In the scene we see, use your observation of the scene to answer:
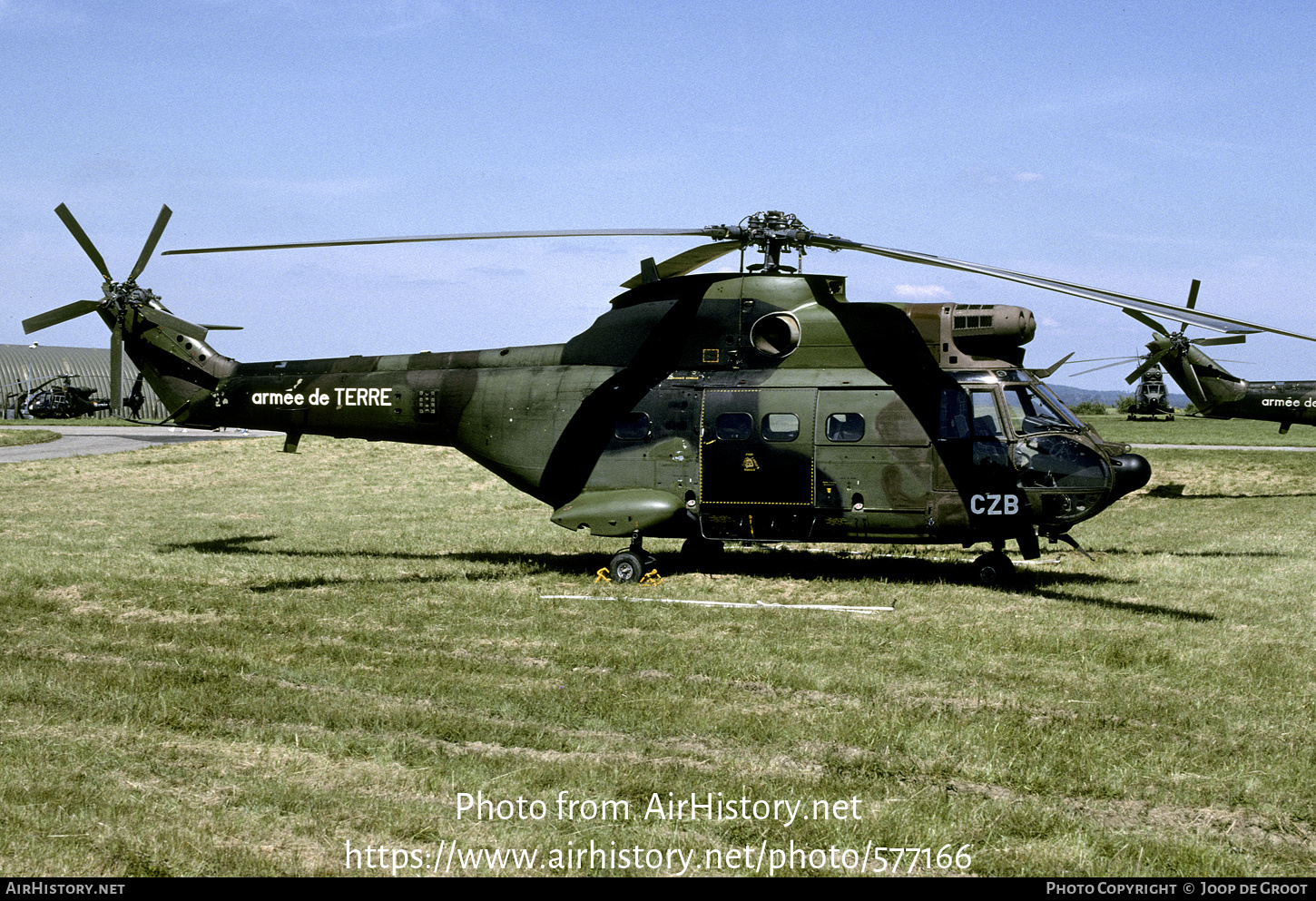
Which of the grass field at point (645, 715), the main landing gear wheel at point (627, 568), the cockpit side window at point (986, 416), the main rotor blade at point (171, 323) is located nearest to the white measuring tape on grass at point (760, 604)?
the grass field at point (645, 715)

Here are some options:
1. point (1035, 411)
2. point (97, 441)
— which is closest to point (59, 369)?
point (97, 441)

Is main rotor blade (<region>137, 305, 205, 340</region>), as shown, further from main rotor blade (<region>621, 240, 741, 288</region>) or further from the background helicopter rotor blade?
the background helicopter rotor blade

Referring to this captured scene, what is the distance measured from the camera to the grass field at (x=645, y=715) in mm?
5734

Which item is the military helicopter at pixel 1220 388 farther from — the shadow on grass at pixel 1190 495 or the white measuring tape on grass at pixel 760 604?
the white measuring tape on grass at pixel 760 604

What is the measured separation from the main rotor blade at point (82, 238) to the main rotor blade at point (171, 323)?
791 millimetres

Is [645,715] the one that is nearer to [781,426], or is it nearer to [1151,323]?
[781,426]

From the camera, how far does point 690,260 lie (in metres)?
14.7

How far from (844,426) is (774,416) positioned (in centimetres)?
96

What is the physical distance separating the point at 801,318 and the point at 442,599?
6144mm

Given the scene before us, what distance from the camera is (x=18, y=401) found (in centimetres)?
6588

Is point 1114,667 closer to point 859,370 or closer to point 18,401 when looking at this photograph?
point 859,370

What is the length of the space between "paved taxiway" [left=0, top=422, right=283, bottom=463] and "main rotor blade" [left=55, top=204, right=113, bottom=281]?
47.7 ft

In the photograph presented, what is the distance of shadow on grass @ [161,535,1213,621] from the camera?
538 inches

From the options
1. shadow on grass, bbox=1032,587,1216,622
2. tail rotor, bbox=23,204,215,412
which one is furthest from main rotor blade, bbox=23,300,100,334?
shadow on grass, bbox=1032,587,1216,622
